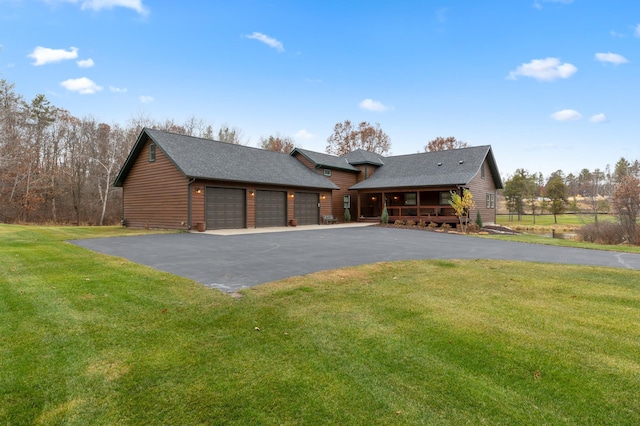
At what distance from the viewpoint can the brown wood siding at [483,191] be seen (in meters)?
23.9

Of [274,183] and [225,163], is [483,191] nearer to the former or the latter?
[274,183]

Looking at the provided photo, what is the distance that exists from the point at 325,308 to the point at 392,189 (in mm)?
21546

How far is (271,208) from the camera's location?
68.7 feet

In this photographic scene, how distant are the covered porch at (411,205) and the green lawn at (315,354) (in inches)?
699

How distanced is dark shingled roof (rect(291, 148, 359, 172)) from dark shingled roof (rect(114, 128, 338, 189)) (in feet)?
3.60

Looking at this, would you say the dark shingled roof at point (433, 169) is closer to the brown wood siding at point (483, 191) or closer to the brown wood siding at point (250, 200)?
the brown wood siding at point (483, 191)

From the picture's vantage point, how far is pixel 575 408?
233cm

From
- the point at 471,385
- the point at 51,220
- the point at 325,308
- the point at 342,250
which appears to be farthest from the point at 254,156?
the point at 471,385

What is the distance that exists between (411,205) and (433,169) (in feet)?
Answer: 10.9

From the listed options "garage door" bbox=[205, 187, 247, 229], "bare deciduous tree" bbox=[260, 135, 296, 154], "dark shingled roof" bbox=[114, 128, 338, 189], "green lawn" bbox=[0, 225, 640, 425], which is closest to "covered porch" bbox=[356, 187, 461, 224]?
"dark shingled roof" bbox=[114, 128, 338, 189]

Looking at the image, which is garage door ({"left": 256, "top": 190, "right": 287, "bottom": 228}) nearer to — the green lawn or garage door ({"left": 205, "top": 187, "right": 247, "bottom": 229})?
garage door ({"left": 205, "top": 187, "right": 247, "bottom": 229})

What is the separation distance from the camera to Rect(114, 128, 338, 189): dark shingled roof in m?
17.8

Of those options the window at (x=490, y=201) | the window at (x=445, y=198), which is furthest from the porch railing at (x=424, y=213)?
the window at (x=490, y=201)

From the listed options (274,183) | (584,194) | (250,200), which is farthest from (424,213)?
(584,194)
